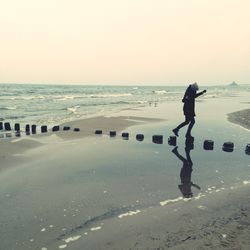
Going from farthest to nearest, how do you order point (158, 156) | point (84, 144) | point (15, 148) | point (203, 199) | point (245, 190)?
point (84, 144), point (15, 148), point (158, 156), point (245, 190), point (203, 199)

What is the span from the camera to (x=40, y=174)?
8.45m

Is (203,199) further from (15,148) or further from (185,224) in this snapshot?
(15,148)

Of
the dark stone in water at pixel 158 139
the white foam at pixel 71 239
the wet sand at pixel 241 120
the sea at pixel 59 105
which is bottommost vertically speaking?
the sea at pixel 59 105

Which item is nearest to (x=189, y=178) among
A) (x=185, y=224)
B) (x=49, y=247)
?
(x=185, y=224)

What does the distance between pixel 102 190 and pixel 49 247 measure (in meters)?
2.64

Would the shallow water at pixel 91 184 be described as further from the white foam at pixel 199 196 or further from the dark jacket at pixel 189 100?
the dark jacket at pixel 189 100

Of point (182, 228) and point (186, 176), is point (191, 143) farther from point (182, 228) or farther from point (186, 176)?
point (182, 228)

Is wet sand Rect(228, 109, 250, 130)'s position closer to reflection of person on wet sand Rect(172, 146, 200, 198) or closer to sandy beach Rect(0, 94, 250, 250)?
sandy beach Rect(0, 94, 250, 250)

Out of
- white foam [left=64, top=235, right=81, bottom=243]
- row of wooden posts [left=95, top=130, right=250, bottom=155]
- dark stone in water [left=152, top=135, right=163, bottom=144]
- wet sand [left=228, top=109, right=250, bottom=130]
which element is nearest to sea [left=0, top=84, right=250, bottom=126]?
row of wooden posts [left=95, top=130, right=250, bottom=155]

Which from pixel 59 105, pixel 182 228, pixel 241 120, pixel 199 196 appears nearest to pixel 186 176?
pixel 199 196

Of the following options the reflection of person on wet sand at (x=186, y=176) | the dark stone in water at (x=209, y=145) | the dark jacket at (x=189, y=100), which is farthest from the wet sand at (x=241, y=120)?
the reflection of person on wet sand at (x=186, y=176)

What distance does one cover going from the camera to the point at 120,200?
6.44 m

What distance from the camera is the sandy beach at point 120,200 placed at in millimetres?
4773

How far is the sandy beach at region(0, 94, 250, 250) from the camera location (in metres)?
4.77
